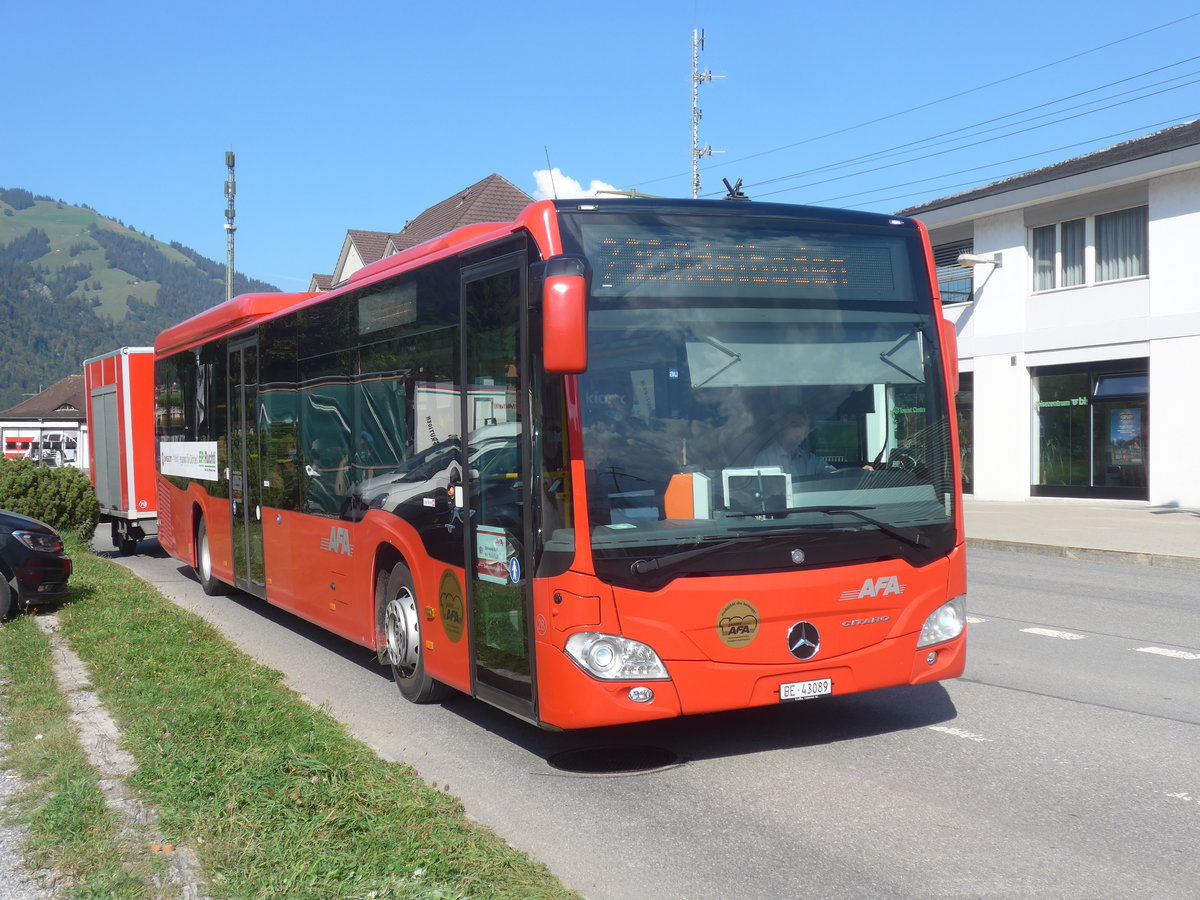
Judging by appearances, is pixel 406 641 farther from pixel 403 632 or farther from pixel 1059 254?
pixel 1059 254

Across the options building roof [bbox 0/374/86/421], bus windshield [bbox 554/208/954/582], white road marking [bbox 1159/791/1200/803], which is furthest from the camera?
building roof [bbox 0/374/86/421]

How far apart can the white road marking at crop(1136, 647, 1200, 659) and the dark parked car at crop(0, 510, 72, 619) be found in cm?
965

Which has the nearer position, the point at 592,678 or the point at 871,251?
the point at 592,678

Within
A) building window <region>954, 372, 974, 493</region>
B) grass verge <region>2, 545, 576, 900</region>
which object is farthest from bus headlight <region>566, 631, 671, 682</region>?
building window <region>954, 372, 974, 493</region>

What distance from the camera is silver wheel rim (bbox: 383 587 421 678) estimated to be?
7.87 metres

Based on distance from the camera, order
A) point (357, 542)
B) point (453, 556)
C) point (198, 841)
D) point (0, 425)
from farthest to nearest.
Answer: point (0, 425) < point (357, 542) < point (453, 556) < point (198, 841)

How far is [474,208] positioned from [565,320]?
140 feet

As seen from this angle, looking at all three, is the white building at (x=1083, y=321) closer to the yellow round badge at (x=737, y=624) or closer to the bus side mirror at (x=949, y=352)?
the bus side mirror at (x=949, y=352)

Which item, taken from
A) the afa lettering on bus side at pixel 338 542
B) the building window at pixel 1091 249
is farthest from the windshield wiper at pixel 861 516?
the building window at pixel 1091 249

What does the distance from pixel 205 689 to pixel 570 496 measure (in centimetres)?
337

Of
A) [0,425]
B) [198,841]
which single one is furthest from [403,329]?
[0,425]

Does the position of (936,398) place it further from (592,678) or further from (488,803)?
(488,803)

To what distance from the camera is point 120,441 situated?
18.4 metres

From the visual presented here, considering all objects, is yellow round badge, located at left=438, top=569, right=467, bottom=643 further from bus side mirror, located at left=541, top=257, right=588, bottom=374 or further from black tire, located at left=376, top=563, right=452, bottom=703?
bus side mirror, located at left=541, top=257, right=588, bottom=374
